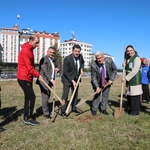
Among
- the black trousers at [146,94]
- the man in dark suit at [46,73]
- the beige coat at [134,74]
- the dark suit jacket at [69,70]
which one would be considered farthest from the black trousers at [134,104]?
the black trousers at [146,94]

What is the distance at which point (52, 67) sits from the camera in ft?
19.1

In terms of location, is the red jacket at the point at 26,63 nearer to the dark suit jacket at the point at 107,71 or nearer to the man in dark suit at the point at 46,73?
the man in dark suit at the point at 46,73

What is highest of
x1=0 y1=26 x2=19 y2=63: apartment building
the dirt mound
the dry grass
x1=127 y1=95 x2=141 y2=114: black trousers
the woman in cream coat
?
x1=0 y1=26 x2=19 y2=63: apartment building

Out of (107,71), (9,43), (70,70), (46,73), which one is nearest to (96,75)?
(107,71)

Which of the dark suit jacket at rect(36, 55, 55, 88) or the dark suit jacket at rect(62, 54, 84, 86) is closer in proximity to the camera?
the dark suit jacket at rect(36, 55, 55, 88)

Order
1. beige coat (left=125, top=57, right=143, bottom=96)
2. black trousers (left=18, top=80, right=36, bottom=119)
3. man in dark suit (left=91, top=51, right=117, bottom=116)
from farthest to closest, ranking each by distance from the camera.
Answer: man in dark suit (left=91, top=51, right=117, bottom=116) → beige coat (left=125, top=57, right=143, bottom=96) → black trousers (left=18, top=80, right=36, bottom=119)

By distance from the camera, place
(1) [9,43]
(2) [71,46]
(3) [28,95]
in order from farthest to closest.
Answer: (2) [71,46]
(1) [9,43]
(3) [28,95]

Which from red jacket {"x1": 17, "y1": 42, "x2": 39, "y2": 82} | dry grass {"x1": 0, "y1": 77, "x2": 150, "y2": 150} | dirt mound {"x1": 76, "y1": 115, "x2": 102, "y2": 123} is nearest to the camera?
dry grass {"x1": 0, "y1": 77, "x2": 150, "y2": 150}

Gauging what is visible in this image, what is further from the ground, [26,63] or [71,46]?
[71,46]

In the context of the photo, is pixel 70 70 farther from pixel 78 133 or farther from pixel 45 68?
pixel 78 133

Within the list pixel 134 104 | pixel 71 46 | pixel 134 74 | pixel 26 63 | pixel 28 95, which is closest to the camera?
pixel 26 63

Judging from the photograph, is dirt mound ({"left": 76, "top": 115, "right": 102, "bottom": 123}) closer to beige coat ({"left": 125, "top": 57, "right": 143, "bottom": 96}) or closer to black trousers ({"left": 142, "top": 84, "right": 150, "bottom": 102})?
beige coat ({"left": 125, "top": 57, "right": 143, "bottom": 96})

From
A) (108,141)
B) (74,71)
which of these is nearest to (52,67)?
(74,71)

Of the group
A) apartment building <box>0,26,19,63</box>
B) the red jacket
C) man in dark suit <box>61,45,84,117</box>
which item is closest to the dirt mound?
man in dark suit <box>61,45,84,117</box>
